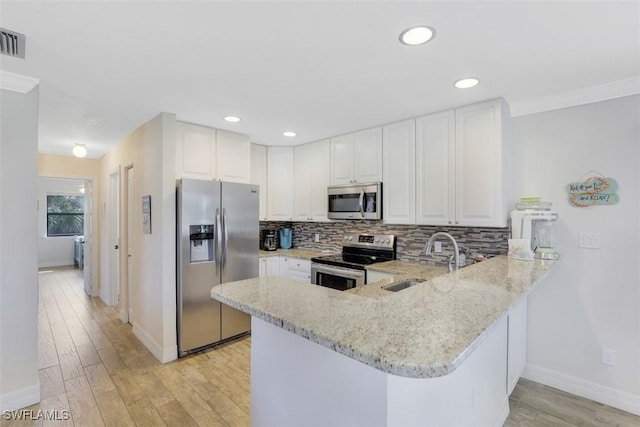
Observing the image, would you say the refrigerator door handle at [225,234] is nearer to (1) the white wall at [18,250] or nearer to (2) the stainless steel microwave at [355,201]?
(2) the stainless steel microwave at [355,201]

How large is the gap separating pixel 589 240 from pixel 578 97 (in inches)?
44.0

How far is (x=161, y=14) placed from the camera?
4.64ft

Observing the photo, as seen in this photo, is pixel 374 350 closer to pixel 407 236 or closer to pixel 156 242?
pixel 407 236

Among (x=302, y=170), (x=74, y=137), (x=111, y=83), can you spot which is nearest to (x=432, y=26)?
(x=111, y=83)

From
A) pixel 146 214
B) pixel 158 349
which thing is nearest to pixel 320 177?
pixel 146 214

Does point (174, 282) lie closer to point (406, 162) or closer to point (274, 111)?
point (274, 111)

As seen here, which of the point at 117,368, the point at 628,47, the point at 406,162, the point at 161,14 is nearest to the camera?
the point at 161,14

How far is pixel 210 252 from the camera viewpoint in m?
3.13

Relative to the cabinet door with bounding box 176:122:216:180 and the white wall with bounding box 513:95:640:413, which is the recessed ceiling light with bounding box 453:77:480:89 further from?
the cabinet door with bounding box 176:122:216:180

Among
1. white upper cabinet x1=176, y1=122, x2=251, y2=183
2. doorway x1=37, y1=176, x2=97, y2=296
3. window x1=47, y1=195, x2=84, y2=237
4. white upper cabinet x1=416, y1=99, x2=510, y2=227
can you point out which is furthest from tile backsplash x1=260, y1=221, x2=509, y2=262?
window x1=47, y1=195, x2=84, y2=237

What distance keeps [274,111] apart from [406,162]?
1.37 meters

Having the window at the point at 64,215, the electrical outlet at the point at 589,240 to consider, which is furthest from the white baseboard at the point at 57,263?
the electrical outlet at the point at 589,240

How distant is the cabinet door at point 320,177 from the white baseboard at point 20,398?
117 inches

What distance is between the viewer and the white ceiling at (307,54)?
1.40m
